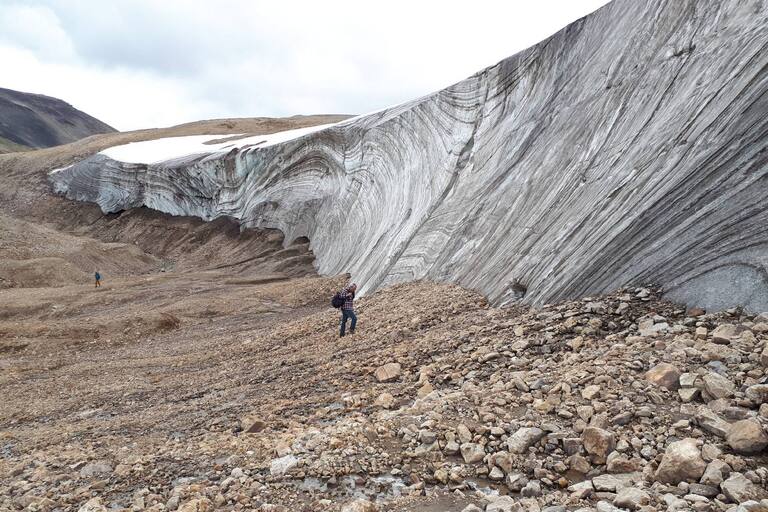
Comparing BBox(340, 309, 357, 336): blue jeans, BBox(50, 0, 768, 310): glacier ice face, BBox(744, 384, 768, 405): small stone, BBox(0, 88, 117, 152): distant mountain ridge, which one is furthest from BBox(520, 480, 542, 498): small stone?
BBox(0, 88, 117, 152): distant mountain ridge

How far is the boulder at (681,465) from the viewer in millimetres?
3473

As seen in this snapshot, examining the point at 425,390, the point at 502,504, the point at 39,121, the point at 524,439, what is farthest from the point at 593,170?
the point at 39,121

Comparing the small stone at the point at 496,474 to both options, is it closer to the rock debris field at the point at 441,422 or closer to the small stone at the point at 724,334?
the rock debris field at the point at 441,422

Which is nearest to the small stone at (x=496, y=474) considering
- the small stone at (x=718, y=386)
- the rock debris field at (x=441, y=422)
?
the rock debris field at (x=441, y=422)

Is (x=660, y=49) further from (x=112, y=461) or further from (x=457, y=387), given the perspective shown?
(x=112, y=461)

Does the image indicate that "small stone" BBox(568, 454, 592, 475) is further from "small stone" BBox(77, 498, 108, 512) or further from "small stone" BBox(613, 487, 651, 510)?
"small stone" BBox(77, 498, 108, 512)

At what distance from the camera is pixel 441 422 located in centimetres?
502

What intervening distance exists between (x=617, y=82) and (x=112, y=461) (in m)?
11.5

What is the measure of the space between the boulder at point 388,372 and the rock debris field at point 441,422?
2cm

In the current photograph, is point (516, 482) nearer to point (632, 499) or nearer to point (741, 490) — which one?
point (632, 499)

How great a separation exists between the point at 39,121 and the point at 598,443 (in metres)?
151

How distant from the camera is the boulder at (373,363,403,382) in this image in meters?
7.28

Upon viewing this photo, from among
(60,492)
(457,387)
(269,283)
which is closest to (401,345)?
(457,387)

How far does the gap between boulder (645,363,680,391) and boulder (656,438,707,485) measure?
1.03 m
